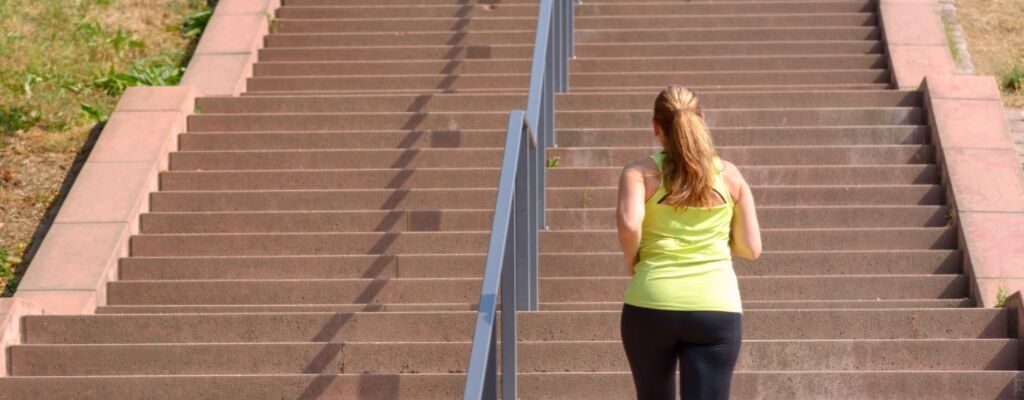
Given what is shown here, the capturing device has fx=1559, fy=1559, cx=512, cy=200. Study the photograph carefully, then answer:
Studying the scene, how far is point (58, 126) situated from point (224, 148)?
1384mm

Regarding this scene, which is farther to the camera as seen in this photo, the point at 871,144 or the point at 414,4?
the point at 414,4

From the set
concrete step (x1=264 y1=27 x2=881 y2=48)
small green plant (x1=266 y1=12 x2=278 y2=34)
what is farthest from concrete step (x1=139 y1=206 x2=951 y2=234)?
small green plant (x1=266 y1=12 x2=278 y2=34)

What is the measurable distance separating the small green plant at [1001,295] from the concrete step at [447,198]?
1144mm

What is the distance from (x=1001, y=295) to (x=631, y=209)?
3.34 metres

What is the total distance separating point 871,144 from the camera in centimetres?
898

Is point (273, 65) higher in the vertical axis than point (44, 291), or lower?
higher

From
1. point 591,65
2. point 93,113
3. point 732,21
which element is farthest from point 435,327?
point 732,21

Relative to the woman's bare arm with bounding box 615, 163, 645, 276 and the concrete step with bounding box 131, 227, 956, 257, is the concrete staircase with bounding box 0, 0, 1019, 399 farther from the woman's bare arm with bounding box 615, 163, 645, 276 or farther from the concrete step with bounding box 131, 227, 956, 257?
the woman's bare arm with bounding box 615, 163, 645, 276

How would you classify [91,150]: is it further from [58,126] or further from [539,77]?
[539,77]

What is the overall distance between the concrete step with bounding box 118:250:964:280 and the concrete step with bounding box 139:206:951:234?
40cm

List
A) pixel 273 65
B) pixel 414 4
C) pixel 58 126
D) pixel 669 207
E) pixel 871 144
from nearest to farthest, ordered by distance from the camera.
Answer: pixel 669 207, pixel 871 144, pixel 58 126, pixel 273 65, pixel 414 4

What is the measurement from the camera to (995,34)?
11.8m

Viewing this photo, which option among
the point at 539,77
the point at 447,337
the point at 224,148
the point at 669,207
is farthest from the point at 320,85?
the point at 669,207

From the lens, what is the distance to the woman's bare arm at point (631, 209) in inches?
173
